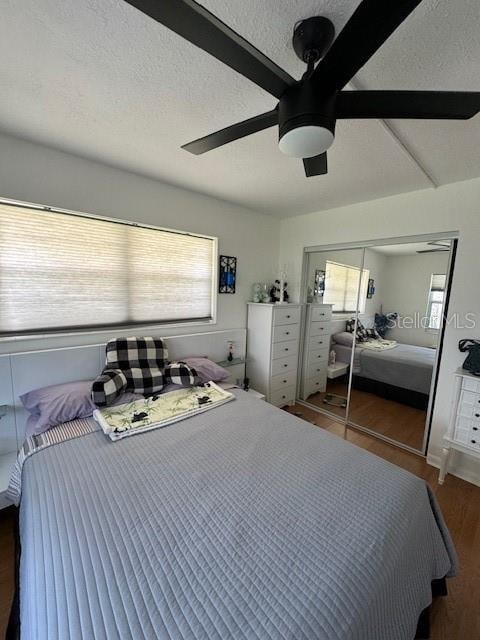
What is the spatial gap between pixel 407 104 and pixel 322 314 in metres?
2.53

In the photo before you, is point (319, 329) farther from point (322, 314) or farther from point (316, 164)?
point (316, 164)

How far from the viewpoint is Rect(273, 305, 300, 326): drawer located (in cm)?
296

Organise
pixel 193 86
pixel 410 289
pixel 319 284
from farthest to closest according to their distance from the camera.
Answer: pixel 319 284, pixel 410 289, pixel 193 86

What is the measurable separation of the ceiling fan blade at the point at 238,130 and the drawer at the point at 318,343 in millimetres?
2522

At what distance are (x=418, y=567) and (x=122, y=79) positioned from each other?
240 cm

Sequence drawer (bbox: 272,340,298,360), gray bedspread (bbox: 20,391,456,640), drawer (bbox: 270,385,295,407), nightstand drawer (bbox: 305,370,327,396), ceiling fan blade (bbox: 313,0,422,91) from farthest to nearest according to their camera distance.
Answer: nightstand drawer (bbox: 305,370,327,396), drawer (bbox: 270,385,295,407), drawer (bbox: 272,340,298,360), gray bedspread (bbox: 20,391,456,640), ceiling fan blade (bbox: 313,0,422,91)

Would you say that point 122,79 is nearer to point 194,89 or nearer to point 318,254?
point 194,89

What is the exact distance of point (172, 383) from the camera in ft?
7.14

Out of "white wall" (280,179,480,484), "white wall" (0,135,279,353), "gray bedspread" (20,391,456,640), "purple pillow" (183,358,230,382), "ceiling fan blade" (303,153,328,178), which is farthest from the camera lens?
"purple pillow" (183,358,230,382)

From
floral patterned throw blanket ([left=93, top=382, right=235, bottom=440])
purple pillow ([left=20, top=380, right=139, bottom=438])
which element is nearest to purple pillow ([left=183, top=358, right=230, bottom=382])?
floral patterned throw blanket ([left=93, top=382, right=235, bottom=440])

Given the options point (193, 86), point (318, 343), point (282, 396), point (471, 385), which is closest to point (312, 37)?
point (193, 86)

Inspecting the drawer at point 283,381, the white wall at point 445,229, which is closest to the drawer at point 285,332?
the drawer at point 283,381

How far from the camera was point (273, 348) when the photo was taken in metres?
3.00

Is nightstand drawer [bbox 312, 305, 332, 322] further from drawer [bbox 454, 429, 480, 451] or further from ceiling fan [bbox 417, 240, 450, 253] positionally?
drawer [bbox 454, 429, 480, 451]
